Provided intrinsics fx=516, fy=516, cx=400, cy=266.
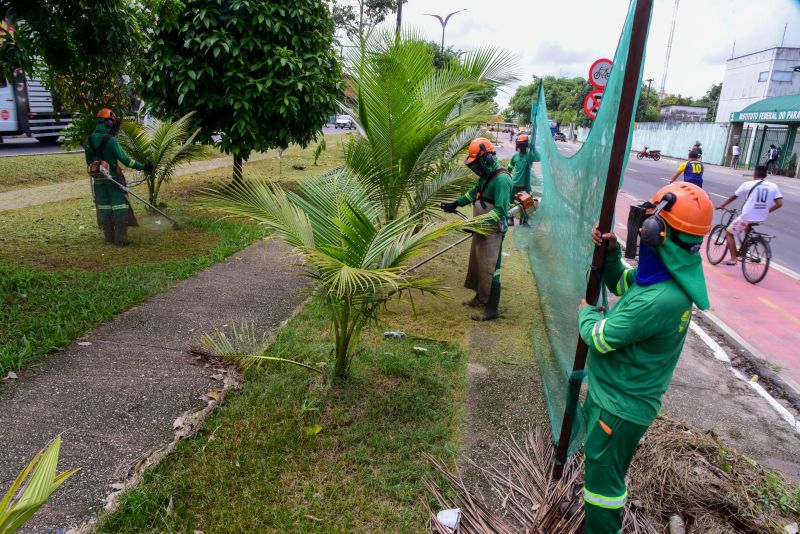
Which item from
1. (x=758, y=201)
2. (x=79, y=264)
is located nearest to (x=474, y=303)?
(x=79, y=264)

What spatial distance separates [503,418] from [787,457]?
1826 mm

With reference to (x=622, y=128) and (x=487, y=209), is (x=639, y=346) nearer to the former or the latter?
(x=622, y=128)

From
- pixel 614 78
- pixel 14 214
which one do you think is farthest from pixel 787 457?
pixel 14 214

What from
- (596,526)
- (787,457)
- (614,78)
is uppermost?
(614,78)

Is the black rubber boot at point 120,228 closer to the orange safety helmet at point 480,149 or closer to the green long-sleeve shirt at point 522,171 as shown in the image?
the orange safety helmet at point 480,149

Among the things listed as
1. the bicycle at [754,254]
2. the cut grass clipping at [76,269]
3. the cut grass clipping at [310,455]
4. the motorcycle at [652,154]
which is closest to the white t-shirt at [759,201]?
the bicycle at [754,254]

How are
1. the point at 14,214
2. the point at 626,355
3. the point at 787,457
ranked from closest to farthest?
the point at 626,355 < the point at 787,457 < the point at 14,214

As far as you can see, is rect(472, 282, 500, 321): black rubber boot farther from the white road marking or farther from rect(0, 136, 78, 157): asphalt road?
rect(0, 136, 78, 157): asphalt road

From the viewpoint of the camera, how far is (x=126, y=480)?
Answer: 2.73 m

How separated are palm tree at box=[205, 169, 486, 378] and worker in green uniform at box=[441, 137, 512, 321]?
1.72m

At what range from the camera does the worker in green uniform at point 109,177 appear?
253 inches

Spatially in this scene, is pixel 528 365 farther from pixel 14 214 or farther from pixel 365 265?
pixel 14 214

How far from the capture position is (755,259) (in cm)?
713

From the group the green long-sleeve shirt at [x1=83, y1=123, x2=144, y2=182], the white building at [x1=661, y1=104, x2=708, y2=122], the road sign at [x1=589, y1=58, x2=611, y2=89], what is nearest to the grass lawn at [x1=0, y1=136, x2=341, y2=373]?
the green long-sleeve shirt at [x1=83, y1=123, x2=144, y2=182]
